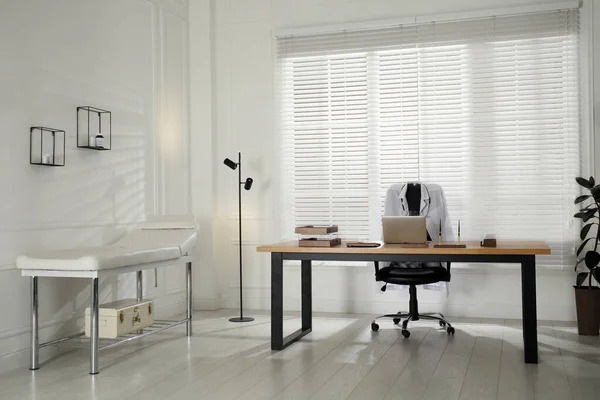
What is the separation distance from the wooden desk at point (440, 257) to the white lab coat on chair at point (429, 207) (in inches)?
34.3

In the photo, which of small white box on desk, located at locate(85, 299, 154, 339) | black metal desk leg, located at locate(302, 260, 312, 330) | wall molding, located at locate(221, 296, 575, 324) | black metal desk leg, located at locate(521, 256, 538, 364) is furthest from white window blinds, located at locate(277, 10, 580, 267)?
small white box on desk, located at locate(85, 299, 154, 339)

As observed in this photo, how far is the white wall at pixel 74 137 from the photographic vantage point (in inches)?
159

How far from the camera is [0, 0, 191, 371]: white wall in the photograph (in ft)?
13.3

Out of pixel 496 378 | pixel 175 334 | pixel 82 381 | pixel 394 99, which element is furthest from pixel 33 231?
pixel 394 99

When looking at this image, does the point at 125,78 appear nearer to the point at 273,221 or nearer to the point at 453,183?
the point at 273,221

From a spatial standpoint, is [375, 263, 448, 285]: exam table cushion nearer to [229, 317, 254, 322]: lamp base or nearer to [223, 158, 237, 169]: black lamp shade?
[229, 317, 254, 322]: lamp base

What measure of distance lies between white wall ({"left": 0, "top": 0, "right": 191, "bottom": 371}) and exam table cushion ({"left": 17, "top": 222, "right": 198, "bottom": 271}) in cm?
24

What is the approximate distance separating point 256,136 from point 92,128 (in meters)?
1.90

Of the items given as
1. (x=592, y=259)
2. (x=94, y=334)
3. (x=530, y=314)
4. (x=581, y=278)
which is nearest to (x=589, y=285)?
(x=581, y=278)

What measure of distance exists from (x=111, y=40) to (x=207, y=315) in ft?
8.45

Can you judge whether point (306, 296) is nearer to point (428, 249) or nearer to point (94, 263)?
point (428, 249)

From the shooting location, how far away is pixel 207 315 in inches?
236

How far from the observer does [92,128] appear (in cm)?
482

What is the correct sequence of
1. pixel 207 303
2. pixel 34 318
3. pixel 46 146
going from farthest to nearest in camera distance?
pixel 207 303 → pixel 46 146 → pixel 34 318
